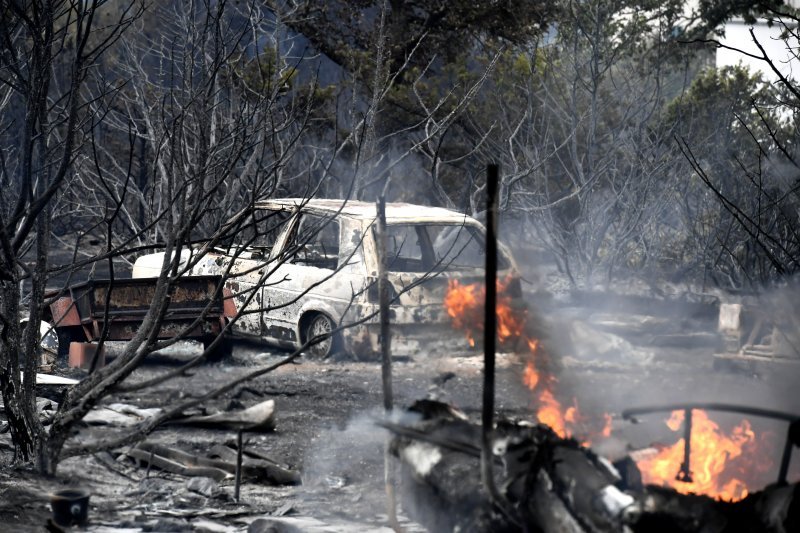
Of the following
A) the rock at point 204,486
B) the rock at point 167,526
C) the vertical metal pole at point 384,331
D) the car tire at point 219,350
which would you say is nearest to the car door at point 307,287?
the car tire at point 219,350

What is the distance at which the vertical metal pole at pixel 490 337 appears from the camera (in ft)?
11.3

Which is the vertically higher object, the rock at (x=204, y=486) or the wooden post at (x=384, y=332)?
the wooden post at (x=384, y=332)

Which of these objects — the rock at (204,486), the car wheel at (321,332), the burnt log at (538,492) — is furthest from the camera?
the car wheel at (321,332)

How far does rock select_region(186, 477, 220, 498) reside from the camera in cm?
683

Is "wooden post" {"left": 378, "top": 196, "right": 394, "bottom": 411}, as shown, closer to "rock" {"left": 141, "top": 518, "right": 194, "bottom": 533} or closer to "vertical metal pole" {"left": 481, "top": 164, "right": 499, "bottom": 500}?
"vertical metal pole" {"left": 481, "top": 164, "right": 499, "bottom": 500}

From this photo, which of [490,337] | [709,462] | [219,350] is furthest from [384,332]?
[219,350]

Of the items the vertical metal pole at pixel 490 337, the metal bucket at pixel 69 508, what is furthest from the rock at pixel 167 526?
the vertical metal pole at pixel 490 337

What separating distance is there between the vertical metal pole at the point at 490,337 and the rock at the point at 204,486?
3.80 metres

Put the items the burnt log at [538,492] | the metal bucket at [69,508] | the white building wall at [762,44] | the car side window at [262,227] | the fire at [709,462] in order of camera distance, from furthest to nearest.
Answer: the white building wall at [762,44]
the car side window at [262,227]
the fire at [709,462]
the metal bucket at [69,508]
the burnt log at [538,492]

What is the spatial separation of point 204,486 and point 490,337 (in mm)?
4037

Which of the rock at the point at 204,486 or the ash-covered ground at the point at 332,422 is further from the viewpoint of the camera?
the rock at the point at 204,486

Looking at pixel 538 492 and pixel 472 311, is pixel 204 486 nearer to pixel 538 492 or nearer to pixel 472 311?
pixel 538 492

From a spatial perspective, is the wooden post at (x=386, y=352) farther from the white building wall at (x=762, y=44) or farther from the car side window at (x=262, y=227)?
the white building wall at (x=762, y=44)

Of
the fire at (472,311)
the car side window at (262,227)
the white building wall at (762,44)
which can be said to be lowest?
the fire at (472,311)
